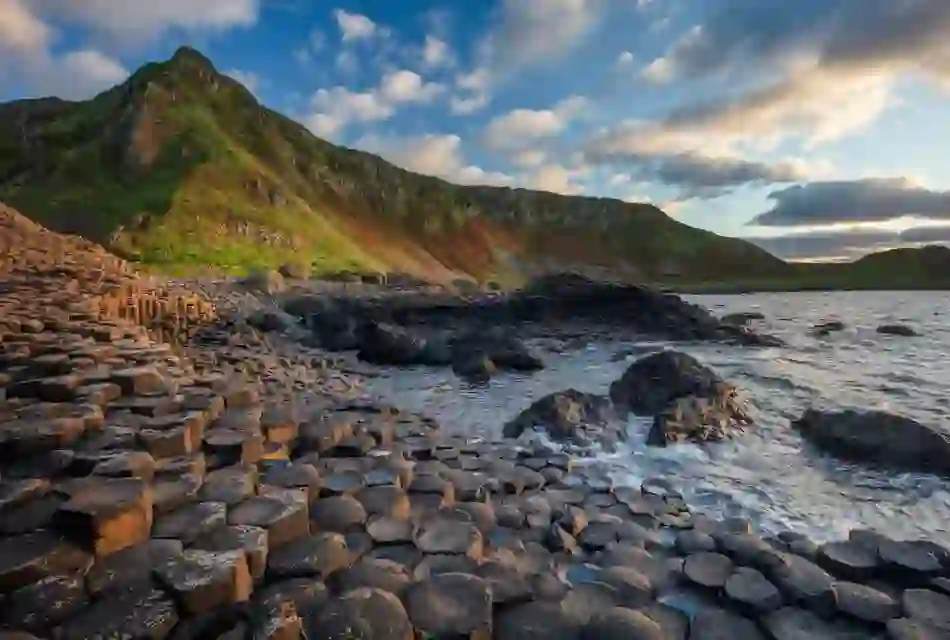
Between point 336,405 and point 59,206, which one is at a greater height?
point 59,206

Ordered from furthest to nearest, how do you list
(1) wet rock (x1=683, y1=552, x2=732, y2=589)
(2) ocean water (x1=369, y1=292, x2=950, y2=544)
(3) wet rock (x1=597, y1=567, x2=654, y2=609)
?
(2) ocean water (x1=369, y1=292, x2=950, y2=544) < (1) wet rock (x1=683, y1=552, x2=732, y2=589) < (3) wet rock (x1=597, y1=567, x2=654, y2=609)

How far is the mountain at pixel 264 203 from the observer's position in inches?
1984

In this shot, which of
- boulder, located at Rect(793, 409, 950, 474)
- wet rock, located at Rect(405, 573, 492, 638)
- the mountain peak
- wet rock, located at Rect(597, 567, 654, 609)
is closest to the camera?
wet rock, located at Rect(405, 573, 492, 638)

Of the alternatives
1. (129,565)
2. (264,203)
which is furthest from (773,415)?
(264,203)

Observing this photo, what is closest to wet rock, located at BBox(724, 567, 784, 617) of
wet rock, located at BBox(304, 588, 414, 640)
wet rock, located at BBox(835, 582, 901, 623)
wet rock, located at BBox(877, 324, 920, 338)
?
wet rock, located at BBox(835, 582, 901, 623)

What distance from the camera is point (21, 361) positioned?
562cm

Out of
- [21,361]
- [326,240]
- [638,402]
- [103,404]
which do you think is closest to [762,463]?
[638,402]

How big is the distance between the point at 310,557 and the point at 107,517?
1001mm

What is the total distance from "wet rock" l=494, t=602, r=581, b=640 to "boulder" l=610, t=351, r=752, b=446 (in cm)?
581

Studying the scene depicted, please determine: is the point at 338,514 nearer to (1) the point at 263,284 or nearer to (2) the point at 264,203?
(1) the point at 263,284

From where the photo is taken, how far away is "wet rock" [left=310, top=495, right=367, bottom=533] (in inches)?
139

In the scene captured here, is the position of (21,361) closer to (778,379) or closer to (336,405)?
(336,405)

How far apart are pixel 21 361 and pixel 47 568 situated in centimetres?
416

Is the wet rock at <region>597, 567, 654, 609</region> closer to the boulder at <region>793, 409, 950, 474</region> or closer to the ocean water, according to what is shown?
the ocean water
